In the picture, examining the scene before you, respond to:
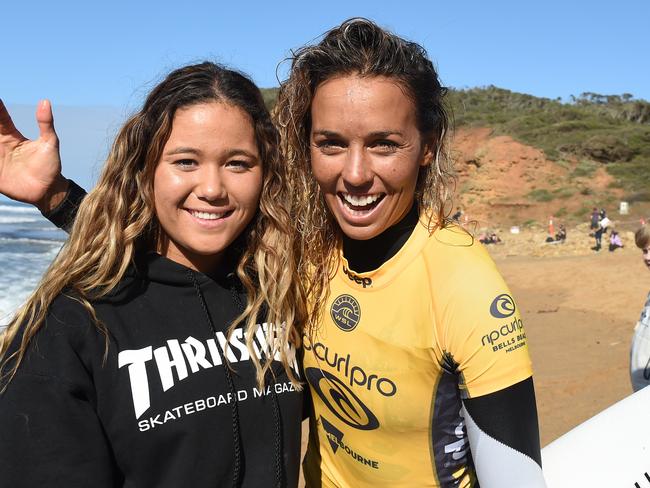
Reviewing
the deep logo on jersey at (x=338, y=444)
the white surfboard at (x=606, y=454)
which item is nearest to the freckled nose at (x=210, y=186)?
the deep logo on jersey at (x=338, y=444)

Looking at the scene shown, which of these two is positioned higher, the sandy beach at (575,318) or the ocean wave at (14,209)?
the sandy beach at (575,318)

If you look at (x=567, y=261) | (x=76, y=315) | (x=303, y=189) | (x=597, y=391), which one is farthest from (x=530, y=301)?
(x=76, y=315)

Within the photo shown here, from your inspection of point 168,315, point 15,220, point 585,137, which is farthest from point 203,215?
point 15,220

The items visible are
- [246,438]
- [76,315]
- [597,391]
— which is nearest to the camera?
[76,315]

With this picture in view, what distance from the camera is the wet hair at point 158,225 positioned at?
187 centimetres

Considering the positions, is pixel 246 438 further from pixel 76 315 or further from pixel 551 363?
pixel 551 363

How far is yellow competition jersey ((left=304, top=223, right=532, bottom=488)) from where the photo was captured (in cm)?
179

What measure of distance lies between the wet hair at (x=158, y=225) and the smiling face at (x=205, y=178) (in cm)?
4

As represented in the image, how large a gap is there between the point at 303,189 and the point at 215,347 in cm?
77

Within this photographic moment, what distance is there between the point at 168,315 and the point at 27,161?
865mm

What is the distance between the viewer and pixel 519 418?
1784 mm

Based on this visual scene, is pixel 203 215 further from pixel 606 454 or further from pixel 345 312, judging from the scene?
pixel 606 454

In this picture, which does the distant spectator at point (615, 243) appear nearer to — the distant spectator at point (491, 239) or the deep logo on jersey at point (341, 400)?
the distant spectator at point (491, 239)

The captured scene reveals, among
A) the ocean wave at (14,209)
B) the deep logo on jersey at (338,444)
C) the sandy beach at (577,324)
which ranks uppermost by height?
the deep logo on jersey at (338,444)
